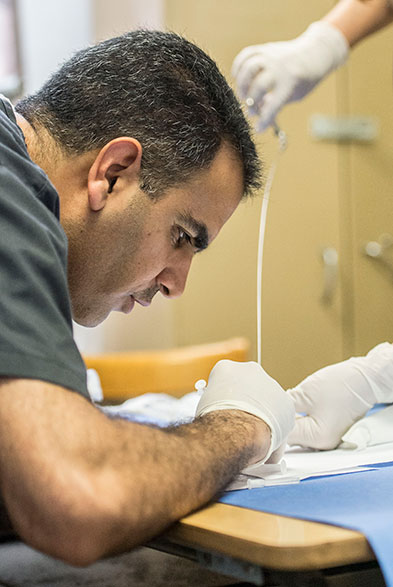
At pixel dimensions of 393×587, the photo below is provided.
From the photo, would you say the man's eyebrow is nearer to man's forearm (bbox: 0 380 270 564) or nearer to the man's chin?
the man's chin

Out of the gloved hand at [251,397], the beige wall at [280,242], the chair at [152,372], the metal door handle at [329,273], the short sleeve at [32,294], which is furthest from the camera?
the metal door handle at [329,273]

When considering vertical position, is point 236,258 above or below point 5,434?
below

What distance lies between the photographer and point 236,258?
7.43 ft

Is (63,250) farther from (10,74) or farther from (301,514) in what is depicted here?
(10,74)

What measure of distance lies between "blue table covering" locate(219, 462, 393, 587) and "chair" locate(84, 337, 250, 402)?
1029mm

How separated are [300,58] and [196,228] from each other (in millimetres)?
625

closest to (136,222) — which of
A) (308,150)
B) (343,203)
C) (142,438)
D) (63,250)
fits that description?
(63,250)

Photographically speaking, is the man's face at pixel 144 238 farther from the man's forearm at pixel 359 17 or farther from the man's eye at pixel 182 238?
the man's forearm at pixel 359 17

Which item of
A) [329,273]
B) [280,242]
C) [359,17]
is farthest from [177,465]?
[329,273]

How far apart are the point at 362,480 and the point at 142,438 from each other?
24cm

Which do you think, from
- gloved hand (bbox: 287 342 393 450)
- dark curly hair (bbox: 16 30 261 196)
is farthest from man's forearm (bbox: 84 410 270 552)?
dark curly hair (bbox: 16 30 261 196)

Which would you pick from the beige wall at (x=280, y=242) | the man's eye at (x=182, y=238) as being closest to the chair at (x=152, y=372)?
the beige wall at (x=280, y=242)

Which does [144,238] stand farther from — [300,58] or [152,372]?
[152,372]

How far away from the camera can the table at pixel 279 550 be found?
0.63m
